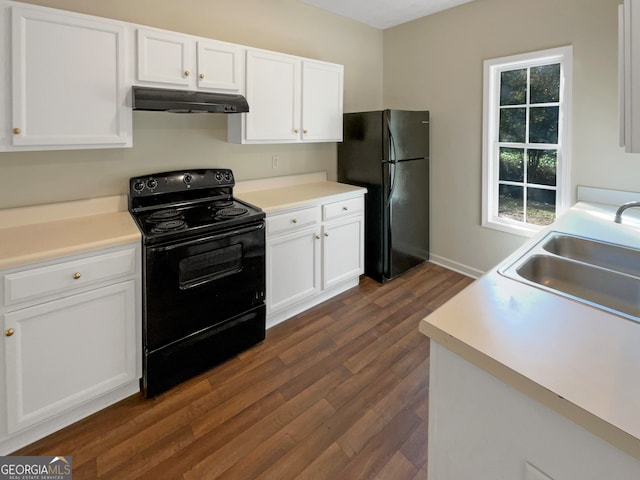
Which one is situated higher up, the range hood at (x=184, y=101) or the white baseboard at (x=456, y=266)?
the range hood at (x=184, y=101)

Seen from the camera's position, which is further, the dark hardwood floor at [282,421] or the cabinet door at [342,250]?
the cabinet door at [342,250]

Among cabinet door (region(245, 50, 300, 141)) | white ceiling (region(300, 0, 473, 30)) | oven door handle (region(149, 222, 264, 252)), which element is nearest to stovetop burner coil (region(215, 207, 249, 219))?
oven door handle (region(149, 222, 264, 252))

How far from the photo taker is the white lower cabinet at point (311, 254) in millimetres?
2621

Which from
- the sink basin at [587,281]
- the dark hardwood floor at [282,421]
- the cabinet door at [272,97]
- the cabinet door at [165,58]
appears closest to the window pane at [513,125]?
the cabinet door at [272,97]

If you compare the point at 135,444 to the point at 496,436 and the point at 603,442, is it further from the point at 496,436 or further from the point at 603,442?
the point at 603,442

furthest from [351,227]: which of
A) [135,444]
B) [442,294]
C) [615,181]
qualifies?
[135,444]

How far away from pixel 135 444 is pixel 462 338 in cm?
165

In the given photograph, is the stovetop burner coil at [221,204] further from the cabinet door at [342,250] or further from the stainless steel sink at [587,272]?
the stainless steel sink at [587,272]

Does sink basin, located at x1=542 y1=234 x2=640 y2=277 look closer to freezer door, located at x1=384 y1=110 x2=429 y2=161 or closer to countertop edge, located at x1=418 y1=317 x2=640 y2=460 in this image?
countertop edge, located at x1=418 y1=317 x2=640 y2=460

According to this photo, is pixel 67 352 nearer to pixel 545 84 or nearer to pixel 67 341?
pixel 67 341

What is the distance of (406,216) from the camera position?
352 cm

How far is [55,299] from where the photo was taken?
1660 mm

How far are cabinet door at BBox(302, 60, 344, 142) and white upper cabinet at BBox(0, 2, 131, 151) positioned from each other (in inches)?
54.3

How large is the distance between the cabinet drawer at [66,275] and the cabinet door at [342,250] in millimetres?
1535
